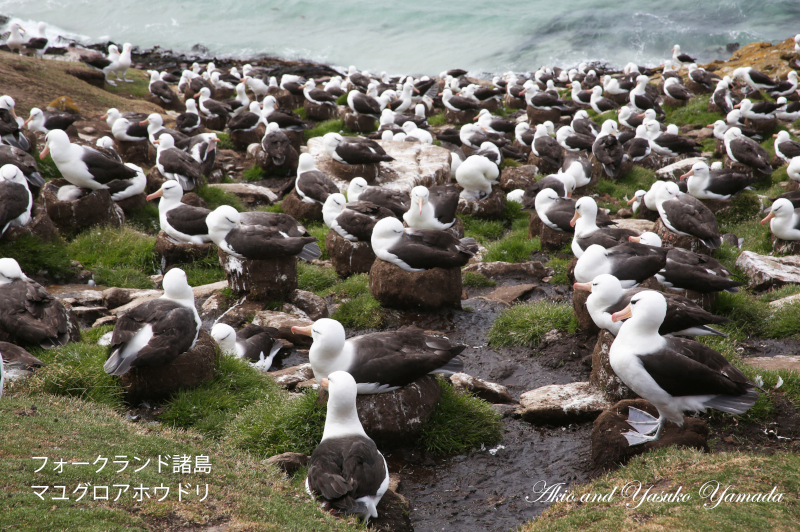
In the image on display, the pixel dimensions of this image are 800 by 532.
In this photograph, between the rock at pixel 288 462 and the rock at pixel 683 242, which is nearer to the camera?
the rock at pixel 288 462

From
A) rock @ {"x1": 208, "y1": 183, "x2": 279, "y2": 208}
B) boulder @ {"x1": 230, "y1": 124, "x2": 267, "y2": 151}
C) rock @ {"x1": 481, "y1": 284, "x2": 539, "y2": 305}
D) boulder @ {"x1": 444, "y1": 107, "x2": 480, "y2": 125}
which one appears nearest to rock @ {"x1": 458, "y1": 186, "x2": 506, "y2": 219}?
rock @ {"x1": 481, "y1": 284, "x2": 539, "y2": 305}

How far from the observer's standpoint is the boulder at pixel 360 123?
22.0 metres

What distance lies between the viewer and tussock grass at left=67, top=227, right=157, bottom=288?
10.7 m

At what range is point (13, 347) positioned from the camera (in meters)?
6.73

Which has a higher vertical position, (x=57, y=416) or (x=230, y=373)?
(x=57, y=416)

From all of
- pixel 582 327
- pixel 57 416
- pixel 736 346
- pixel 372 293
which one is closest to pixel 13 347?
pixel 57 416

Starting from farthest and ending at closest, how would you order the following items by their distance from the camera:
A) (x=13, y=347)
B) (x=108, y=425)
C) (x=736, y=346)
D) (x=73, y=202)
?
(x=73, y=202)
(x=736, y=346)
(x=13, y=347)
(x=108, y=425)

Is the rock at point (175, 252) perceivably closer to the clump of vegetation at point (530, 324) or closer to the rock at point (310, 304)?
the rock at point (310, 304)

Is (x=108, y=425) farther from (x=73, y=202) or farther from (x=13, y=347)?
(x=73, y=202)

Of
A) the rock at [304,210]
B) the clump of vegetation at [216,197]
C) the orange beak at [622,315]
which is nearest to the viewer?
the orange beak at [622,315]

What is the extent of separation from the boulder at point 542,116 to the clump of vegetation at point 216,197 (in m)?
14.2

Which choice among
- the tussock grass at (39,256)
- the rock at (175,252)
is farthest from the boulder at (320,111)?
the tussock grass at (39,256)

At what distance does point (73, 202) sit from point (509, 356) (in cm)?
854

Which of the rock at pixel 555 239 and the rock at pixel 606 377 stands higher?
the rock at pixel 606 377
